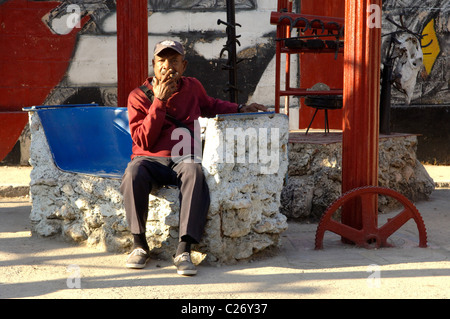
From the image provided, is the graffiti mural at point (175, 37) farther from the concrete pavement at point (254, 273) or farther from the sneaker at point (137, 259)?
the sneaker at point (137, 259)

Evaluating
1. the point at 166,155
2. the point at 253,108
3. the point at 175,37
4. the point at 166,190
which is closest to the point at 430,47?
the point at 175,37

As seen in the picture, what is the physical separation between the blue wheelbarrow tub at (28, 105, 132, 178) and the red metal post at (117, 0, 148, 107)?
2.06 feet

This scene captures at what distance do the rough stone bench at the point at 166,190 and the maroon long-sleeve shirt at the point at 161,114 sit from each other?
0.29 m

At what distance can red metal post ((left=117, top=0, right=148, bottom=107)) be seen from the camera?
5.36m

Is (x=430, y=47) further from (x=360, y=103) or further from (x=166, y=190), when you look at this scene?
(x=166, y=190)

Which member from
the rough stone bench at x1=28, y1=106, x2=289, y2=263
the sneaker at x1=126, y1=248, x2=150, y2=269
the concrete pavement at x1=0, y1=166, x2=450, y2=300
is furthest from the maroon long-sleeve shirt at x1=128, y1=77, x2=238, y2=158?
the concrete pavement at x1=0, y1=166, x2=450, y2=300

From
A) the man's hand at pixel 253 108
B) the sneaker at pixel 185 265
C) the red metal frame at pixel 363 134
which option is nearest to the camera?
the sneaker at pixel 185 265

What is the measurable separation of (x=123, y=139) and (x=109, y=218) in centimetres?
90

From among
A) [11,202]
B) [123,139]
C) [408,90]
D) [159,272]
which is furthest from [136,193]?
[408,90]

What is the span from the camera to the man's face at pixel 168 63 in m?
3.90

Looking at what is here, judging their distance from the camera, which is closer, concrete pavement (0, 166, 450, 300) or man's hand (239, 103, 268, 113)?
concrete pavement (0, 166, 450, 300)

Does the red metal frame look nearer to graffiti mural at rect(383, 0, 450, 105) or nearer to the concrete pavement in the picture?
the concrete pavement

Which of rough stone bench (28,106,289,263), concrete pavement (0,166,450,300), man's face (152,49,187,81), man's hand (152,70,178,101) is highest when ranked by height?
man's face (152,49,187,81)

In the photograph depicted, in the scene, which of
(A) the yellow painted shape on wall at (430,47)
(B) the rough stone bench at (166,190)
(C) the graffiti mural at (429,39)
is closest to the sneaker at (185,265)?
(B) the rough stone bench at (166,190)
